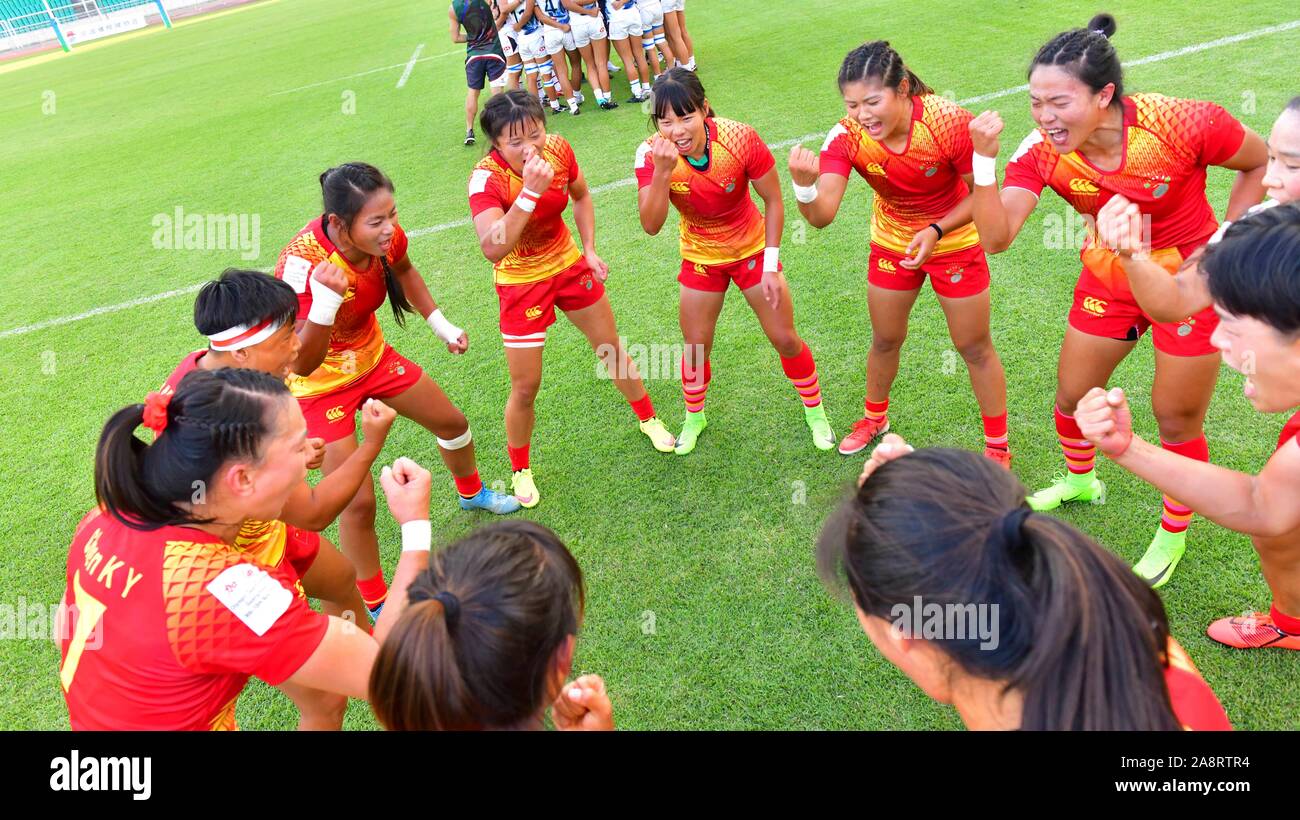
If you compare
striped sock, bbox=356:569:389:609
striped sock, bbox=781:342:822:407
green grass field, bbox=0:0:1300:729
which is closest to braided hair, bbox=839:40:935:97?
striped sock, bbox=781:342:822:407

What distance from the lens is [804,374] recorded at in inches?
176

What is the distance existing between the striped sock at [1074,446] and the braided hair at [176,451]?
3256 millimetres

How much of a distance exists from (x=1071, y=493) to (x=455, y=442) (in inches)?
120

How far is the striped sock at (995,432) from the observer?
397 centimetres

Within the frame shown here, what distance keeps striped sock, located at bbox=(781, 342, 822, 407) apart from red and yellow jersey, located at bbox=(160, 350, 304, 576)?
8.87 ft

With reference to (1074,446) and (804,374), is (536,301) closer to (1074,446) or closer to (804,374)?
(804,374)

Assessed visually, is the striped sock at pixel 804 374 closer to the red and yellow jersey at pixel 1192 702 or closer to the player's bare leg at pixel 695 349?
the player's bare leg at pixel 695 349

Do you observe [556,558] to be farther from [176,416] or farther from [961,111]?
[961,111]

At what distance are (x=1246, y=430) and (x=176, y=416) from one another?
4.58 m

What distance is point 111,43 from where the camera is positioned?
28.9 metres

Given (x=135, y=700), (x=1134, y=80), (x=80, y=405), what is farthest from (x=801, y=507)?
(x=1134, y=80)

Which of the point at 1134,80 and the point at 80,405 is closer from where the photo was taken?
the point at 80,405

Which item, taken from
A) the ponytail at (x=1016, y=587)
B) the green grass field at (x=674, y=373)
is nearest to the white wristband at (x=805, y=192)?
the green grass field at (x=674, y=373)

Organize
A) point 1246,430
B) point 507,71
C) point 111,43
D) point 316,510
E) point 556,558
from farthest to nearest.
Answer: point 111,43 → point 507,71 → point 1246,430 → point 316,510 → point 556,558
